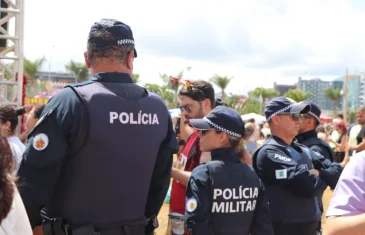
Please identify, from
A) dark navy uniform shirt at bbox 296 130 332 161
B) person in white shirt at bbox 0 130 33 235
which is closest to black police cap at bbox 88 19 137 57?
person in white shirt at bbox 0 130 33 235

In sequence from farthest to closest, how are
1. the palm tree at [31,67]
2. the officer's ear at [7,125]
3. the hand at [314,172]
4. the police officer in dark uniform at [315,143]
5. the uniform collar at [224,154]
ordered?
the palm tree at [31,67]
the officer's ear at [7,125]
the police officer in dark uniform at [315,143]
the hand at [314,172]
the uniform collar at [224,154]

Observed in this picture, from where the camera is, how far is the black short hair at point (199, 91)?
397cm

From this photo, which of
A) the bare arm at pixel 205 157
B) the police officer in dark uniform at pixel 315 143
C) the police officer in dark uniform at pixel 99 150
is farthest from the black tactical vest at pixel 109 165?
the police officer in dark uniform at pixel 315 143

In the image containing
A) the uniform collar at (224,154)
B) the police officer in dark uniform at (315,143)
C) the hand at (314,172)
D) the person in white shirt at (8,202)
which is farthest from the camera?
the police officer in dark uniform at (315,143)

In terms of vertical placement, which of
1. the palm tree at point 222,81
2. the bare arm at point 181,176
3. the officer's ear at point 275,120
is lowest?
the palm tree at point 222,81

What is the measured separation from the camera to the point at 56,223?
2.51 metres

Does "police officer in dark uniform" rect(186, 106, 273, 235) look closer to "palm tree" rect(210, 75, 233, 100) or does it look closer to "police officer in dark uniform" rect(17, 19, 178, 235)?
"police officer in dark uniform" rect(17, 19, 178, 235)

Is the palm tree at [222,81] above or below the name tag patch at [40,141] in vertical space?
below

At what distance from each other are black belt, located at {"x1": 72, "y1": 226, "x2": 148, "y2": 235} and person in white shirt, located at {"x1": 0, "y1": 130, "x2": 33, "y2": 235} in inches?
28.3

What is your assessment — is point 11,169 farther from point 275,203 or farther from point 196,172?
point 275,203

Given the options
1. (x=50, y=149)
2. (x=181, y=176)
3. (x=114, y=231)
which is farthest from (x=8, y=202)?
(x=181, y=176)

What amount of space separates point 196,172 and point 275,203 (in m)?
0.87

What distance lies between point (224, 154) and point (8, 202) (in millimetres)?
1843

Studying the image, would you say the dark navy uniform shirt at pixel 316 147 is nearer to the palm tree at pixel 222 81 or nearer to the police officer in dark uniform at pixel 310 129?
the police officer in dark uniform at pixel 310 129
